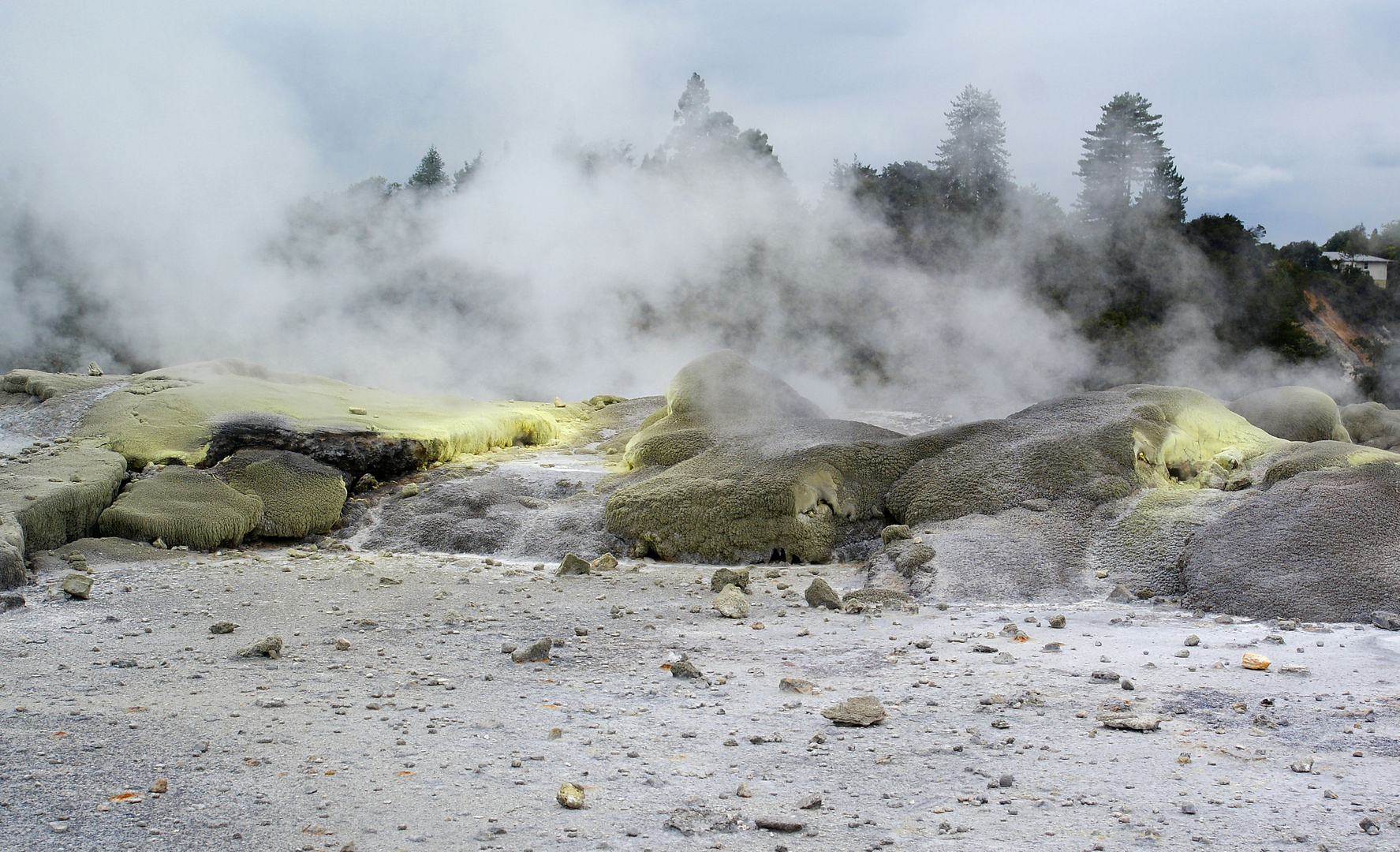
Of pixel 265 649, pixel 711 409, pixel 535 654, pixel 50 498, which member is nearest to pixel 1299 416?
pixel 711 409

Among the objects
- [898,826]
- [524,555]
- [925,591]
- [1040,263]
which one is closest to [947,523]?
[925,591]

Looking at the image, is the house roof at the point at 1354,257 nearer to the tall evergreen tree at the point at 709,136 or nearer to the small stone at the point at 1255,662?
the tall evergreen tree at the point at 709,136

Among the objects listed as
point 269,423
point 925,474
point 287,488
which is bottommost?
point 287,488

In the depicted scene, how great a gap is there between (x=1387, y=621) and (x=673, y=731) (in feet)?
11.7

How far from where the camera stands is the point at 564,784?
267cm

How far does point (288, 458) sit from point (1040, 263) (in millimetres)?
17385

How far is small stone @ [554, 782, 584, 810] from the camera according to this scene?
262 cm

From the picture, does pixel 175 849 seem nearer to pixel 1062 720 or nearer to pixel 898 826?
pixel 898 826

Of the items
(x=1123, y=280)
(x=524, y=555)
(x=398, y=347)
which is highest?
(x=1123, y=280)

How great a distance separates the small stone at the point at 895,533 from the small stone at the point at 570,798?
466cm

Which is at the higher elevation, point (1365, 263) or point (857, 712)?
point (1365, 263)

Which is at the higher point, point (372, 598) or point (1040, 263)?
point (1040, 263)

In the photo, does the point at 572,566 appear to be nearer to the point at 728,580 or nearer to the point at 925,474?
the point at 728,580

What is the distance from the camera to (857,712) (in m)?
3.34
